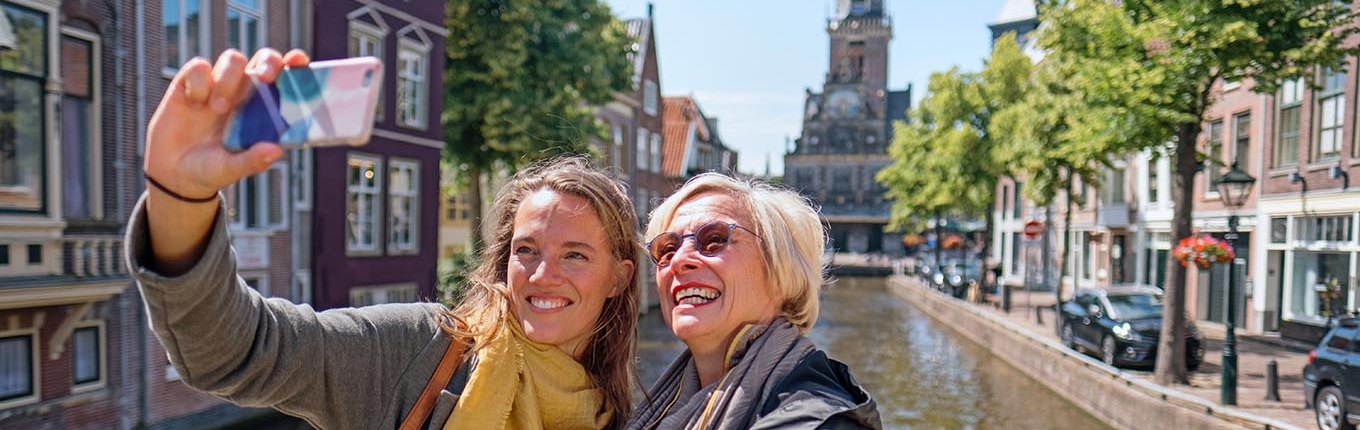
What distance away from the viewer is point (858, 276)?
163 feet

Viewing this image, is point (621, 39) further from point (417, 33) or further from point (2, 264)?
point (2, 264)

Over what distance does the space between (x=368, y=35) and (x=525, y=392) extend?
47.5 ft

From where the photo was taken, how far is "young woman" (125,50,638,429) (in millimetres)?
1393

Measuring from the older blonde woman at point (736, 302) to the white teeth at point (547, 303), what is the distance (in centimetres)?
28

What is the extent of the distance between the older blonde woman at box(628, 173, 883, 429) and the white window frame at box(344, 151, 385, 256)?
13619 mm

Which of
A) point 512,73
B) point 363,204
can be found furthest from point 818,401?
point 512,73

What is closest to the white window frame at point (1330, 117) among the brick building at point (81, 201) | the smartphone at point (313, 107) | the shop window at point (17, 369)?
the smartphone at point (313, 107)

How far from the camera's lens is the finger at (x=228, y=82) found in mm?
1303

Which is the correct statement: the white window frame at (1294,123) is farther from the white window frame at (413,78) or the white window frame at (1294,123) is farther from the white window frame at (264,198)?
the white window frame at (264,198)

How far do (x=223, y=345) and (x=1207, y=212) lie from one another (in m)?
22.7

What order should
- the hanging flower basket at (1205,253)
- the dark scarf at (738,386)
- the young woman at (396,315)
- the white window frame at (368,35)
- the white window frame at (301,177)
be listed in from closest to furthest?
the young woman at (396,315) → the dark scarf at (738,386) → the hanging flower basket at (1205,253) → the white window frame at (301,177) → the white window frame at (368,35)

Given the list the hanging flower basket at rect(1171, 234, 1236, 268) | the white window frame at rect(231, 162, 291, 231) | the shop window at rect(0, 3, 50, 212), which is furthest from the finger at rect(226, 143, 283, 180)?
the hanging flower basket at rect(1171, 234, 1236, 268)

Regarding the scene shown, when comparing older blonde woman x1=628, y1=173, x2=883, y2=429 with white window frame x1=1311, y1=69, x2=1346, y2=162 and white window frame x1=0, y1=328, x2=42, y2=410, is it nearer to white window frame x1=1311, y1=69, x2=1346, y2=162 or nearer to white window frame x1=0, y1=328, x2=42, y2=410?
white window frame x1=0, y1=328, x2=42, y2=410

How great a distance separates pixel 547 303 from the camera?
88.5 inches
